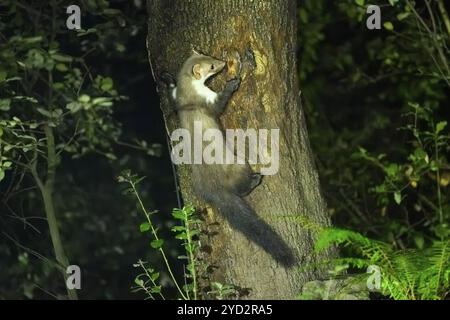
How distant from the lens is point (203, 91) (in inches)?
235

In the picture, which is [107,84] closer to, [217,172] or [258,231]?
[217,172]

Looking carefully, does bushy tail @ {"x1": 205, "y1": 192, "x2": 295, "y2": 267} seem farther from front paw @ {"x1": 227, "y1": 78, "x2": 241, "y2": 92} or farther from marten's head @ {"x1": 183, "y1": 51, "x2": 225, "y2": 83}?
marten's head @ {"x1": 183, "y1": 51, "x2": 225, "y2": 83}

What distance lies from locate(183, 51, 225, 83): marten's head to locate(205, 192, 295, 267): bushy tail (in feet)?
2.31

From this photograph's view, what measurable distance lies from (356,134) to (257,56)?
3.88 metres

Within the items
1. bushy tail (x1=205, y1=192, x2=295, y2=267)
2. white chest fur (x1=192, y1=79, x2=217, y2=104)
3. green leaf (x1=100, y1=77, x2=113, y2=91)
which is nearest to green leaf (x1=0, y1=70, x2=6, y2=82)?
green leaf (x1=100, y1=77, x2=113, y2=91)

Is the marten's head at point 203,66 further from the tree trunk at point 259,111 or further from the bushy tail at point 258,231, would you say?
the bushy tail at point 258,231

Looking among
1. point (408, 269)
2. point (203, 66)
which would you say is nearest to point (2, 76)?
point (203, 66)

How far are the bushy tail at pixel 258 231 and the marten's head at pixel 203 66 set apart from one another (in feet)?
2.31

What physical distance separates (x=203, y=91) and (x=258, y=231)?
985mm

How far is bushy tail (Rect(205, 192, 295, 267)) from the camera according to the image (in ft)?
17.9

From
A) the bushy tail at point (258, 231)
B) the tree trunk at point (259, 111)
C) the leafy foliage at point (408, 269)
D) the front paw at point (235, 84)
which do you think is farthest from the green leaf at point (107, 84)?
the leafy foliage at point (408, 269)

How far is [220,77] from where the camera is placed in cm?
558
